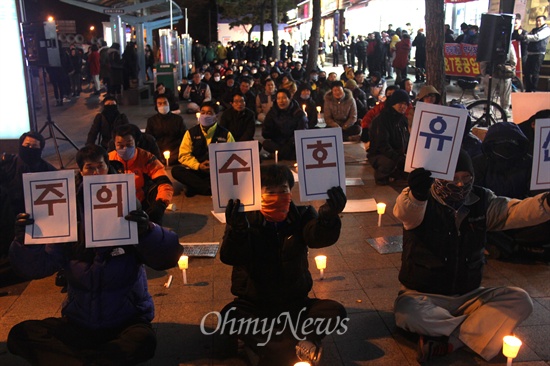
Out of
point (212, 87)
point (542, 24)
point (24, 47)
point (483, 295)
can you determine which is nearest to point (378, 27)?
point (212, 87)

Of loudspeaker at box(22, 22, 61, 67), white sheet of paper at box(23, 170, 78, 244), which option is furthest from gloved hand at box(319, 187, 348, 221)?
loudspeaker at box(22, 22, 61, 67)

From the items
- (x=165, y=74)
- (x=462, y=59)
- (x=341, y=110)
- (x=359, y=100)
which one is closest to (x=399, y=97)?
(x=341, y=110)

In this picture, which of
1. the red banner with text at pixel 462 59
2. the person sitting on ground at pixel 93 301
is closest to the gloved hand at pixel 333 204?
the person sitting on ground at pixel 93 301

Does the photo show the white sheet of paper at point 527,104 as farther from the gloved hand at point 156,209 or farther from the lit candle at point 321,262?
the gloved hand at point 156,209

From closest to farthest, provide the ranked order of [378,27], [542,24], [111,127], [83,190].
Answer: [83,190] < [111,127] < [542,24] < [378,27]

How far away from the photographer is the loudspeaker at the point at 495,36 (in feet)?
35.3

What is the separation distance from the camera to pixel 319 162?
392 centimetres

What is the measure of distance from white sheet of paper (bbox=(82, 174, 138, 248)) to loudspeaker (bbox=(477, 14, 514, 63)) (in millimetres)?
9070

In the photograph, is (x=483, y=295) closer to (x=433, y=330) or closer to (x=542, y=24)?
(x=433, y=330)

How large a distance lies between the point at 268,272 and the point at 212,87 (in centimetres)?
1691

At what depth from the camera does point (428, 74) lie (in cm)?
1036

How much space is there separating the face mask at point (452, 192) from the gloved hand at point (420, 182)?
221 millimetres

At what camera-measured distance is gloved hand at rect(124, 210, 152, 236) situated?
3586mm

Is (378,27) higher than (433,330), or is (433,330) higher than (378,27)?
(378,27)
